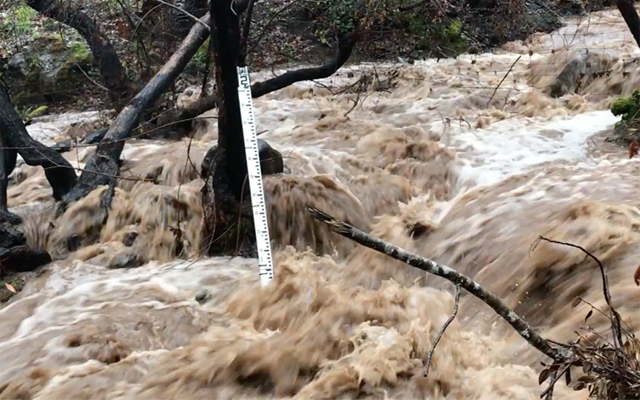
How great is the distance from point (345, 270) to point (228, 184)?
113cm

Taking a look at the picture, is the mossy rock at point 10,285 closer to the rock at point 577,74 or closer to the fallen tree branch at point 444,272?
the fallen tree branch at point 444,272

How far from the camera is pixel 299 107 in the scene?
28.2 feet

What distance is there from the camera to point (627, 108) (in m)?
6.16

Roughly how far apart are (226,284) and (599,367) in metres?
2.75

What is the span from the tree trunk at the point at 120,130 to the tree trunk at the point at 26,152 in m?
0.17

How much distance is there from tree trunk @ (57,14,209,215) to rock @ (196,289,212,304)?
1.59 m

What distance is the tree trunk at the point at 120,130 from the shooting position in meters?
5.45

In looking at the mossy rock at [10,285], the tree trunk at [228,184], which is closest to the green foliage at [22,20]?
the mossy rock at [10,285]

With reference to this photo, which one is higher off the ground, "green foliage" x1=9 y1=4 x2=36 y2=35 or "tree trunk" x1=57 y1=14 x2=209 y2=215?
"green foliage" x1=9 y1=4 x2=36 y2=35

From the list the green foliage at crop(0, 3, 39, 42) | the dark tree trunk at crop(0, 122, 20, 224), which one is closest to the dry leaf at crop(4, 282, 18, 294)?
the dark tree trunk at crop(0, 122, 20, 224)

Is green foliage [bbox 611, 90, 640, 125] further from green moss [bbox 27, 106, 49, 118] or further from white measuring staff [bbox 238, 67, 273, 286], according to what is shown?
green moss [bbox 27, 106, 49, 118]

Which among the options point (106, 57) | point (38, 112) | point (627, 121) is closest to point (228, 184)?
→ point (106, 57)

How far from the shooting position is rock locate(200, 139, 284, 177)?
17.6 feet

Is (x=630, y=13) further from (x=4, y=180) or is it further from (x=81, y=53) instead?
(x=81, y=53)
